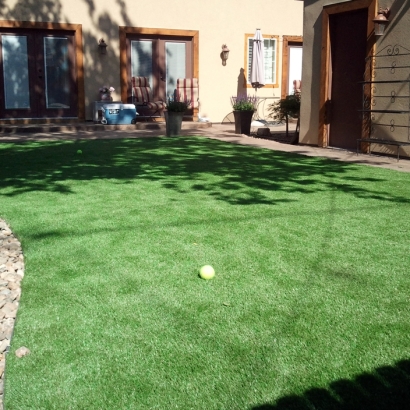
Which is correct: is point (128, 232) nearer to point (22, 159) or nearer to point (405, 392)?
point (405, 392)

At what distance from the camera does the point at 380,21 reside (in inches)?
320

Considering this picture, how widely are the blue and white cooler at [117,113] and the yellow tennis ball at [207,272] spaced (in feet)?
35.8

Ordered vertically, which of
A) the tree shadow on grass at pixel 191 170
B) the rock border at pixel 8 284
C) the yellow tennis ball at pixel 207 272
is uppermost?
the tree shadow on grass at pixel 191 170

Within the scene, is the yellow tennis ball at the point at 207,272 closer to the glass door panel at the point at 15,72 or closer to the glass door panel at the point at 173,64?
the glass door panel at the point at 15,72

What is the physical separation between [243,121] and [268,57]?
5135 mm

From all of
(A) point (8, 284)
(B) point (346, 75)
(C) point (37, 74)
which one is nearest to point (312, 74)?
(B) point (346, 75)

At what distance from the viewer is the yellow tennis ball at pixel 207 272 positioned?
3.17m

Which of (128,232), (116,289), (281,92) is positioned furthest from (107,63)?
(116,289)

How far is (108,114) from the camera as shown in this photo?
44.7ft

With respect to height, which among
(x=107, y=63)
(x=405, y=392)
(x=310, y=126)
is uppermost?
(x=107, y=63)

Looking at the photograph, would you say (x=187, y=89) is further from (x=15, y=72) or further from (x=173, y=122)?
(x=15, y=72)

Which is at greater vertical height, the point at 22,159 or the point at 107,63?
the point at 107,63

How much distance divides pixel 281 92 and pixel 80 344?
15.1 m

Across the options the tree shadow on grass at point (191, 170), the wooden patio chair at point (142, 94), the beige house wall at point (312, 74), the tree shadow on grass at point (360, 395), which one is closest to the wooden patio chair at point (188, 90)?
the wooden patio chair at point (142, 94)
